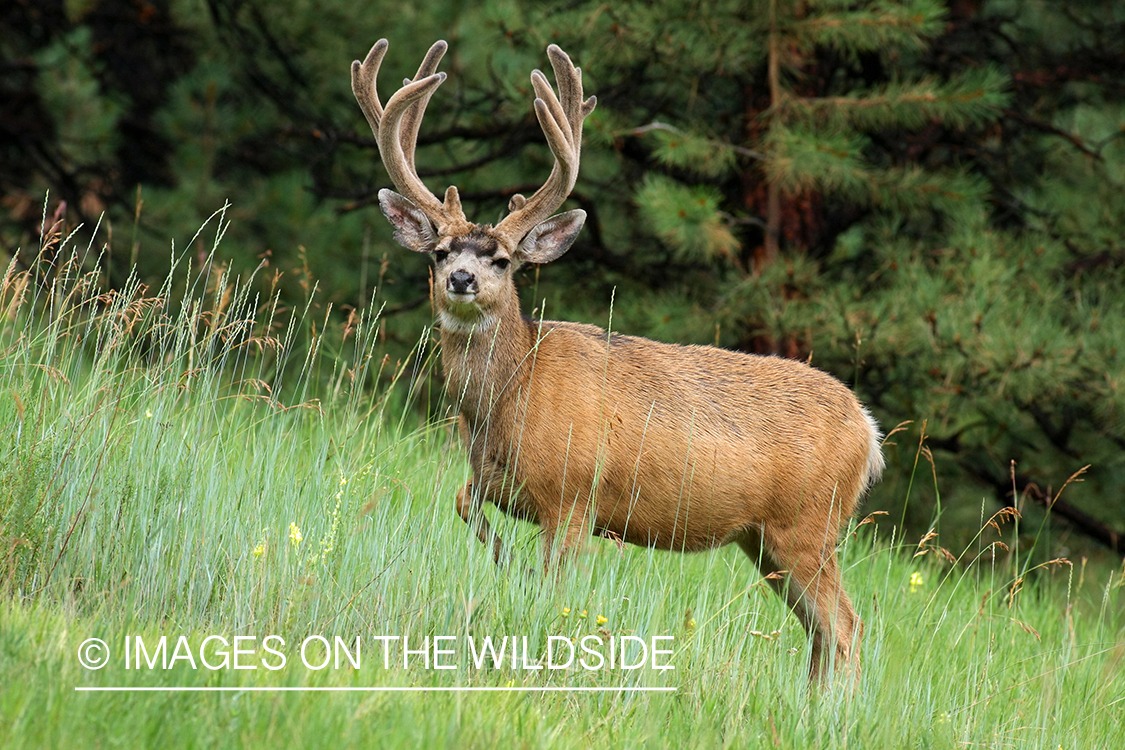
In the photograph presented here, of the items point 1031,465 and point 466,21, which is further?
point 466,21

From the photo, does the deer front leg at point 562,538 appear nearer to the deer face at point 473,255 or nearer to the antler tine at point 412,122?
the deer face at point 473,255

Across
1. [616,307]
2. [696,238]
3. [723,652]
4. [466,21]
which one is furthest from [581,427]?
[466,21]

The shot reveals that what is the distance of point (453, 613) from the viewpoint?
4352mm

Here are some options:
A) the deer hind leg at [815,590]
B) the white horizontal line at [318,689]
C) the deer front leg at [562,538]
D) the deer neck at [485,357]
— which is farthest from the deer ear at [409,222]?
the white horizontal line at [318,689]

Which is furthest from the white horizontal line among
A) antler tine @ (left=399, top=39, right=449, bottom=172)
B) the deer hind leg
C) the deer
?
antler tine @ (left=399, top=39, right=449, bottom=172)

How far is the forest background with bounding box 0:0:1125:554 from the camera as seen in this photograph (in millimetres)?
8336

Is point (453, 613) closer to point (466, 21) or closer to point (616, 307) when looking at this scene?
point (616, 307)

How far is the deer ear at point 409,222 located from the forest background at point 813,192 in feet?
2.89

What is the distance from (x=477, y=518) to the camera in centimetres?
497

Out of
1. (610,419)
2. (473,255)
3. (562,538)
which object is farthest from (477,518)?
(473,255)

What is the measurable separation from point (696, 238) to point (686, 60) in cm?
134

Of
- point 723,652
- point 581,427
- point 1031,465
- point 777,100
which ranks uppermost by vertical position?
point 777,100

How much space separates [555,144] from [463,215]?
0.55 m

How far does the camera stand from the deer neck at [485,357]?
5.62 m
